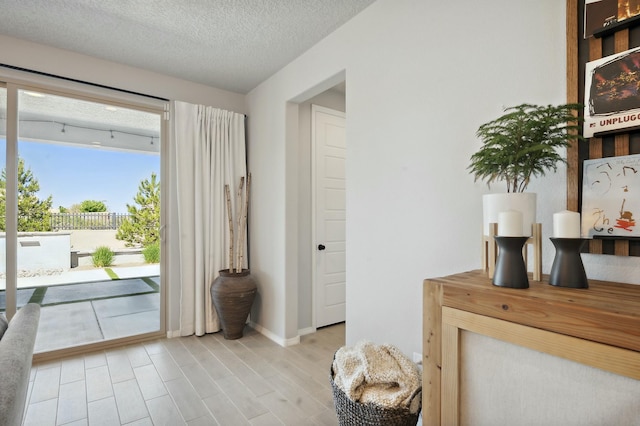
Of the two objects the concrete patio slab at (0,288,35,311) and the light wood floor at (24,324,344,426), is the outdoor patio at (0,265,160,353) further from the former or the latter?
the light wood floor at (24,324,344,426)

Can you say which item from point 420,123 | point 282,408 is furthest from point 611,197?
point 282,408

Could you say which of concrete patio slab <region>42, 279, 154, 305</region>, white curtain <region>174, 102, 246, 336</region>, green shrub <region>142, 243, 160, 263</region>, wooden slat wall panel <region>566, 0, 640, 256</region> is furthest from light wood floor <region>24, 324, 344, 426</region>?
wooden slat wall panel <region>566, 0, 640, 256</region>

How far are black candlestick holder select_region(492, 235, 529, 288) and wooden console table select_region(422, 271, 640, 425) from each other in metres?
0.03

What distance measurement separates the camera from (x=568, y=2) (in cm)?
130

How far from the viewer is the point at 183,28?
8.17ft

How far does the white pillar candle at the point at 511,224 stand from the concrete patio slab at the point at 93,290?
3442 mm

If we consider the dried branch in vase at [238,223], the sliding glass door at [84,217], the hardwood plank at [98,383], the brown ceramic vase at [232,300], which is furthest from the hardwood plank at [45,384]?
the dried branch in vase at [238,223]

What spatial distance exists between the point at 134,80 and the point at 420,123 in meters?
2.81

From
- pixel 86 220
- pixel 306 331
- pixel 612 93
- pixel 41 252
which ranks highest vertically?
pixel 612 93

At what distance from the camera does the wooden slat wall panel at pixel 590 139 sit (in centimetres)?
116

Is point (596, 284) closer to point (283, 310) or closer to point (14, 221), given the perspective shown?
point (283, 310)

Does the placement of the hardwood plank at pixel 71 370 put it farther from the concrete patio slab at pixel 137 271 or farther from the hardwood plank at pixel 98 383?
the concrete patio slab at pixel 137 271

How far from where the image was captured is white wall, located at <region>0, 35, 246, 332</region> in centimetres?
268

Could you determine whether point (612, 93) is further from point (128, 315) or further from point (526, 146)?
point (128, 315)
